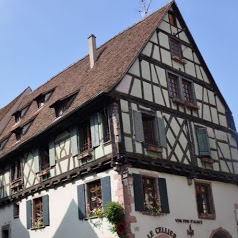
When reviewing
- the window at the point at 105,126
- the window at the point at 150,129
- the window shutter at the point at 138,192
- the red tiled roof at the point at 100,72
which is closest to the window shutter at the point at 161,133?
the window at the point at 150,129

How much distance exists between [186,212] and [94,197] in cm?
373

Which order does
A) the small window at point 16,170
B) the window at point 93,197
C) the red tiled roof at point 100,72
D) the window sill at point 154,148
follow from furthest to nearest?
the small window at point 16,170 → the red tiled roof at point 100,72 → the window sill at point 154,148 → the window at point 93,197

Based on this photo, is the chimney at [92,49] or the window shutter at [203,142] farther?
the chimney at [92,49]

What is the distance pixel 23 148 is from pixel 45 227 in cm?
417

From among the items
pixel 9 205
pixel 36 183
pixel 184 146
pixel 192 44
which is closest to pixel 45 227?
pixel 36 183

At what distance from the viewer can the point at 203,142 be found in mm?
18969

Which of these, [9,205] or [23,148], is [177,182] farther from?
[9,205]

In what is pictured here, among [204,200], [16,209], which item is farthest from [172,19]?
[16,209]

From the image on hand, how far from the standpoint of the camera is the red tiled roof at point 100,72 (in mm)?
17438

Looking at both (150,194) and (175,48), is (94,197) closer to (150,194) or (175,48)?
(150,194)

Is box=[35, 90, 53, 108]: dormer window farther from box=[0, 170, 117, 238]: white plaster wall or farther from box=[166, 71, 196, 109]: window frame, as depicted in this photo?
box=[166, 71, 196, 109]: window frame

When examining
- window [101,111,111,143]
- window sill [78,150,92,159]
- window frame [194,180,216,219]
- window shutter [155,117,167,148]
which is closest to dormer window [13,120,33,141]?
window sill [78,150,92,159]

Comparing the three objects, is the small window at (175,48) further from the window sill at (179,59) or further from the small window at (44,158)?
the small window at (44,158)

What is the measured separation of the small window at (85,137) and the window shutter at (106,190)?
1.69m
